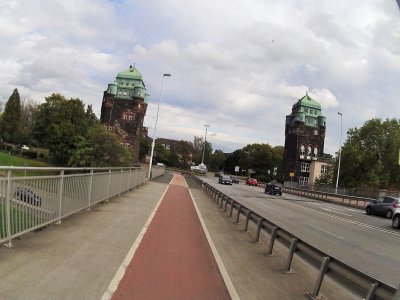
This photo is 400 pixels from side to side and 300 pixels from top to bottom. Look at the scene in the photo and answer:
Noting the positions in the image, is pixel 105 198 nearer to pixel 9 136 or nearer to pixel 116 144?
pixel 116 144

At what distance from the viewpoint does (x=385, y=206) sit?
33594 millimetres

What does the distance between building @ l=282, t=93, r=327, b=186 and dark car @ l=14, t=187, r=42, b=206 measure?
115 m

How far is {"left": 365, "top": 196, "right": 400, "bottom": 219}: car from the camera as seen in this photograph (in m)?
33.3

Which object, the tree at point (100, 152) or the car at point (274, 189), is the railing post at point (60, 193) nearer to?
the car at point (274, 189)

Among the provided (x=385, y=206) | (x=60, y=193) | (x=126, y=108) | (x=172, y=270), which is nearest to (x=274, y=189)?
(x=385, y=206)

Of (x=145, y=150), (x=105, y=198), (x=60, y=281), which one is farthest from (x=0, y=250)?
(x=145, y=150)

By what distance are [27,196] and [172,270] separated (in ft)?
9.67

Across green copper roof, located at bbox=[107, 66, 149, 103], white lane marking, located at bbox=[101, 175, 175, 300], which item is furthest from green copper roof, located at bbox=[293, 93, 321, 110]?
white lane marking, located at bbox=[101, 175, 175, 300]

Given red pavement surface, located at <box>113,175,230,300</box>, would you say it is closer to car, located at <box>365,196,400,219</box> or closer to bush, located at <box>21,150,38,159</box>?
car, located at <box>365,196,400,219</box>

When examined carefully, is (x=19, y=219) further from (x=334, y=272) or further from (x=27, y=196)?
(x=334, y=272)

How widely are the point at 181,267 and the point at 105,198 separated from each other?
9999mm

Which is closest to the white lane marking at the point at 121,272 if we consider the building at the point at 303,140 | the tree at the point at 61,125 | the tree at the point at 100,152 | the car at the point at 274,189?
the car at the point at 274,189

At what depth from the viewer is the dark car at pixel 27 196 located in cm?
887

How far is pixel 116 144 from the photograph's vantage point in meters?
75.8
